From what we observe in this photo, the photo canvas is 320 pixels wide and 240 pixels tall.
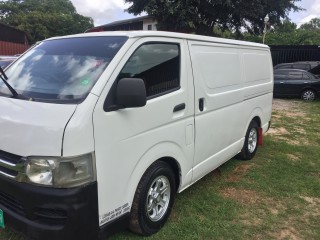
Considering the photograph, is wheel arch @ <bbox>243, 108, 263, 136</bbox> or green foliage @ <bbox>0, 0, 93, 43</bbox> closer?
wheel arch @ <bbox>243, 108, 263, 136</bbox>

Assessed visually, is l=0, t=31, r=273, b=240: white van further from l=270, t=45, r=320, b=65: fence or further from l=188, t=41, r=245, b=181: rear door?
l=270, t=45, r=320, b=65: fence

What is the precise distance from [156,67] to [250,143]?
3285mm

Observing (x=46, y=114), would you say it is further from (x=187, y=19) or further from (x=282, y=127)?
(x=187, y=19)

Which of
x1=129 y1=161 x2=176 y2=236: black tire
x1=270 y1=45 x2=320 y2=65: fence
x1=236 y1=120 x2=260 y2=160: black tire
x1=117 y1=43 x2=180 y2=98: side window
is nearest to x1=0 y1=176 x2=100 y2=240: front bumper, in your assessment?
x1=129 y1=161 x2=176 y2=236: black tire

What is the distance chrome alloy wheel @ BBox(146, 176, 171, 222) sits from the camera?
3.41m

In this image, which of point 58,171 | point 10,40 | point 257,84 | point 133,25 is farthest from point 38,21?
point 58,171

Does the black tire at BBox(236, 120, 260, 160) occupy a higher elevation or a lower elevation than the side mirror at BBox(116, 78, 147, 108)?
lower

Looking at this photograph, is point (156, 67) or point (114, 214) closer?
point (114, 214)

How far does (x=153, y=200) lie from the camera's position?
11.3 ft

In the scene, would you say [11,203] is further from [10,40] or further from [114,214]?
[10,40]

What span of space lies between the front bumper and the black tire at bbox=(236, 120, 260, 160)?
145 inches

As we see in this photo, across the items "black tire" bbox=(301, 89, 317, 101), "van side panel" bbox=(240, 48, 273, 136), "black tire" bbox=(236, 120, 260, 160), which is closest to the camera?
"van side panel" bbox=(240, 48, 273, 136)

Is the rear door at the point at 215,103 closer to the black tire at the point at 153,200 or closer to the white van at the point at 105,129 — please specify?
the white van at the point at 105,129

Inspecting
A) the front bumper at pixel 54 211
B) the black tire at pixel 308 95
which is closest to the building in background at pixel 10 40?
the black tire at pixel 308 95
